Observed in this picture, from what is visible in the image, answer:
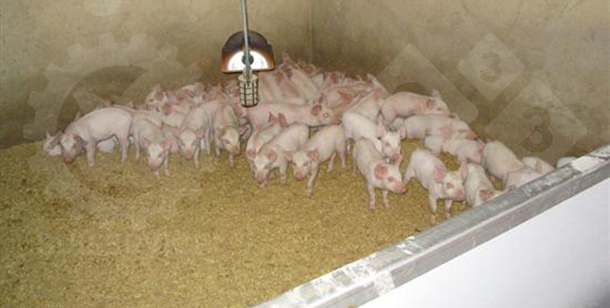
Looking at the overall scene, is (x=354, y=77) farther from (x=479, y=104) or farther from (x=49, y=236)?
(x=49, y=236)

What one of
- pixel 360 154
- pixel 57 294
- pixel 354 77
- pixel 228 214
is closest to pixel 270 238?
pixel 228 214

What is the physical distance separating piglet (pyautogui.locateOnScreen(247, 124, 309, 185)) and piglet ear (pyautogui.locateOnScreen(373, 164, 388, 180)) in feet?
2.87

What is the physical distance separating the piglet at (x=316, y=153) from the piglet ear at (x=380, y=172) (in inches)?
22.5

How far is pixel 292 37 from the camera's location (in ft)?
23.7

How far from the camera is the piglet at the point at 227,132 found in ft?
17.7

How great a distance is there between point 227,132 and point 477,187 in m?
2.36

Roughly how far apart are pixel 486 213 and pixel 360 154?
3071mm


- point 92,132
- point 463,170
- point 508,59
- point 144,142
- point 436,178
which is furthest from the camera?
point 92,132

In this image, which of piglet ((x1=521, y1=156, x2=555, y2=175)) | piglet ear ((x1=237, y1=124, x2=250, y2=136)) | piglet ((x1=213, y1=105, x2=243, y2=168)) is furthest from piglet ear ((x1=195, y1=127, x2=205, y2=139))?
piglet ((x1=521, y1=156, x2=555, y2=175))

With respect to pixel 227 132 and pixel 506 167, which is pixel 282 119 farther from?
pixel 506 167

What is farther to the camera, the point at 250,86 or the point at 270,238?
the point at 270,238

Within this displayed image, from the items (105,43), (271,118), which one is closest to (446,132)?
(271,118)

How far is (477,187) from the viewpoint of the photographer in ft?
15.2

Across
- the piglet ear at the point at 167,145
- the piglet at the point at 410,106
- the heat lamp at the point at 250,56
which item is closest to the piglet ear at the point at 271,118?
the piglet ear at the point at 167,145
